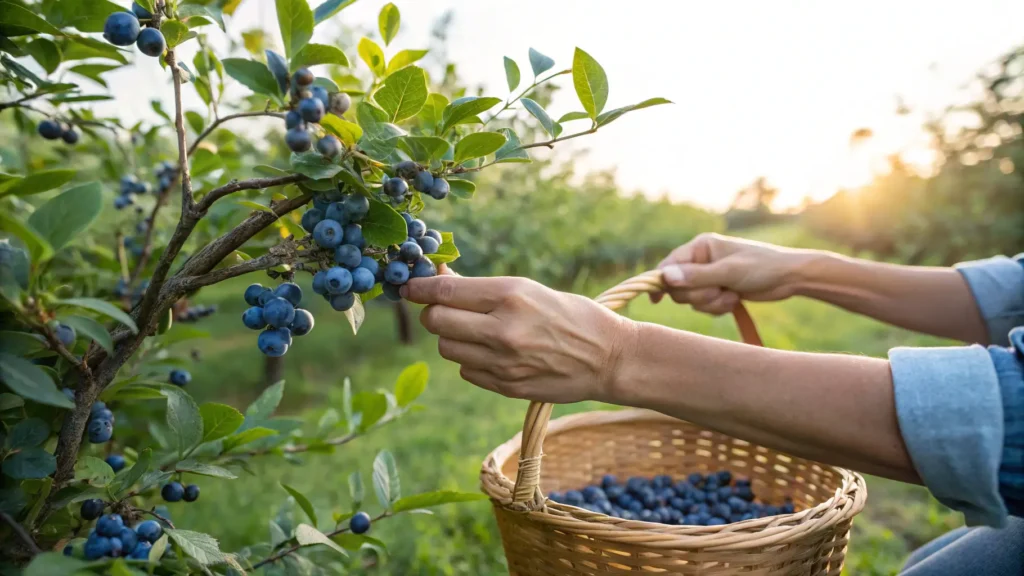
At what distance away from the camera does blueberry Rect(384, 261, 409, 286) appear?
0.84 m

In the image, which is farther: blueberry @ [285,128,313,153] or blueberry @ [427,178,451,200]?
blueberry @ [427,178,451,200]

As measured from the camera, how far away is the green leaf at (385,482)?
1.09 meters

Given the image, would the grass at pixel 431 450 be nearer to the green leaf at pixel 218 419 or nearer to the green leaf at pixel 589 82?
the green leaf at pixel 218 419

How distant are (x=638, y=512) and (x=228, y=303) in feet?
19.0

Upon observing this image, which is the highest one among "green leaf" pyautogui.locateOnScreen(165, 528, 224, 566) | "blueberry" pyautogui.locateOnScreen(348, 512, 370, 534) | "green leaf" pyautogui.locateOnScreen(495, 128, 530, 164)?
"green leaf" pyautogui.locateOnScreen(495, 128, 530, 164)

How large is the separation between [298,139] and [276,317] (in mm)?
215

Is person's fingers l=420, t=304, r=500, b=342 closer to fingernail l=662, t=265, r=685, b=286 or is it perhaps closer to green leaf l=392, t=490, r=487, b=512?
green leaf l=392, t=490, r=487, b=512

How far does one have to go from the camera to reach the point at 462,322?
36.7 inches

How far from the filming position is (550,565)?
1184 mm

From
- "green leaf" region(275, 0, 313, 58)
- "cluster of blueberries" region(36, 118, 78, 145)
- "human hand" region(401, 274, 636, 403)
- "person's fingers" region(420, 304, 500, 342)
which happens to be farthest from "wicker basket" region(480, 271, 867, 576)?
"cluster of blueberries" region(36, 118, 78, 145)

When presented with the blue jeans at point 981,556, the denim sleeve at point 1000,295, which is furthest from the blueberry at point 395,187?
the denim sleeve at point 1000,295

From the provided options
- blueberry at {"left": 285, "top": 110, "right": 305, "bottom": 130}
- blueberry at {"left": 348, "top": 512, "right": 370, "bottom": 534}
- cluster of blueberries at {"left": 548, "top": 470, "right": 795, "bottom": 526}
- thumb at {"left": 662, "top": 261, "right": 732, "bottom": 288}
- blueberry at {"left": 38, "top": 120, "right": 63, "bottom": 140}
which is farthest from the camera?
thumb at {"left": 662, "top": 261, "right": 732, "bottom": 288}

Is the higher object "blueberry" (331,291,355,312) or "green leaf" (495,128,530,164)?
"green leaf" (495,128,530,164)

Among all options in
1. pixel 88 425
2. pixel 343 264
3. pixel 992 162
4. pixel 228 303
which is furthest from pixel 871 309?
pixel 992 162
